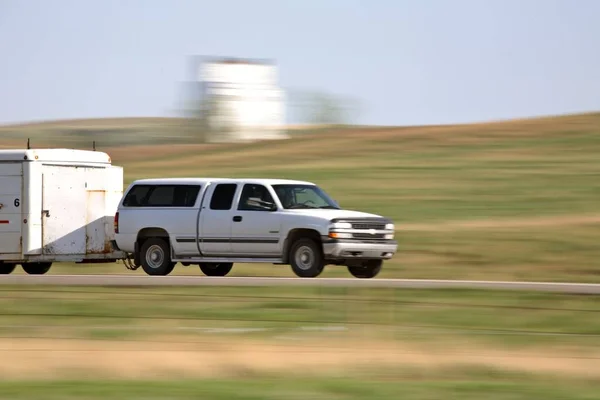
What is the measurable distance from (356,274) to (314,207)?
1.59 meters

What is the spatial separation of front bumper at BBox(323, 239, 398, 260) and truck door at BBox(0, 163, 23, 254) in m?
5.63

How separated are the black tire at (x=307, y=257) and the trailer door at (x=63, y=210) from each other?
4254 mm

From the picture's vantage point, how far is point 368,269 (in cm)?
2345

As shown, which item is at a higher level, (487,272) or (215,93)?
(215,93)

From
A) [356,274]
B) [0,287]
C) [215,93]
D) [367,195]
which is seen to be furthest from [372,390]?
[215,93]

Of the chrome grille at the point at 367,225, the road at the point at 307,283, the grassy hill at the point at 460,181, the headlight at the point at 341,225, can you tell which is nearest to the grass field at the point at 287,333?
the road at the point at 307,283

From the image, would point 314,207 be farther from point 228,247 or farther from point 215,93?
point 215,93

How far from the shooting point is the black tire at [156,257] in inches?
929

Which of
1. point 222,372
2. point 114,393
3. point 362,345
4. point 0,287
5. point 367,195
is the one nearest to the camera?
point 114,393

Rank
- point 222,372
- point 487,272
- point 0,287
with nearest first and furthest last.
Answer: point 222,372 < point 0,287 < point 487,272

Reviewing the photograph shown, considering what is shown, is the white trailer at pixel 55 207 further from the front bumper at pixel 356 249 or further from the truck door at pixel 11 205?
the front bumper at pixel 356 249

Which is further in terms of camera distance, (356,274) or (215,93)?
(215,93)

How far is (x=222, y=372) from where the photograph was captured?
13.1 m

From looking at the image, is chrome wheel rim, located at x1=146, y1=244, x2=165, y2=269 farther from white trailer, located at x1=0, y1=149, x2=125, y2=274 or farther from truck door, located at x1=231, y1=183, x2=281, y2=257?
truck door, located at x1=231, y1=183, x2=281, y2=257
